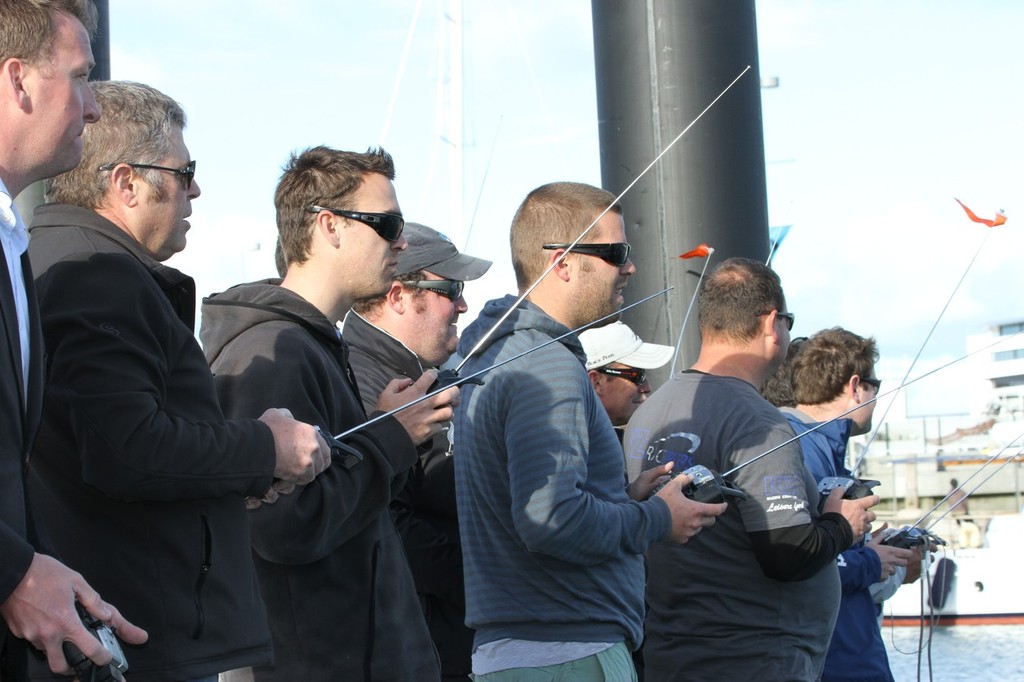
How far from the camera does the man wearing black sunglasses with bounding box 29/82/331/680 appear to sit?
7.64 feet

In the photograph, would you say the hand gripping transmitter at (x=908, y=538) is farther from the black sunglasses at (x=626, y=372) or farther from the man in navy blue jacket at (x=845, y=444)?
the black sunglasses at (x=626, y=372)

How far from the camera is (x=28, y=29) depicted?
7.36 ft

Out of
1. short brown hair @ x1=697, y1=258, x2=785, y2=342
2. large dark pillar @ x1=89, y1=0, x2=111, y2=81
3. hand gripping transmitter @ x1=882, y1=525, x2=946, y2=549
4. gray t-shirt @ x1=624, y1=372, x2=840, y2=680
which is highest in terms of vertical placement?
large dark pillar @ x1=89, y1=0, x2=111, y2=81

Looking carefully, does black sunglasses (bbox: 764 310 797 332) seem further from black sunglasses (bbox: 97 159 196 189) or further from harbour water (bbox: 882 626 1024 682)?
harbour water (bbox: 882 626 1024 682)

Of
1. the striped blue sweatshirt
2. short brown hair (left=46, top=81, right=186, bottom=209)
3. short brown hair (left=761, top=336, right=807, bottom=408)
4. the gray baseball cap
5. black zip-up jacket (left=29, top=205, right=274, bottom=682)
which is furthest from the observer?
short brown hair (left=761, top=336, right=807, bottom=408)

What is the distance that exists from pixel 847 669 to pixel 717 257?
1.57 metres

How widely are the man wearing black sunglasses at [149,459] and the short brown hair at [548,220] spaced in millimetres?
1313

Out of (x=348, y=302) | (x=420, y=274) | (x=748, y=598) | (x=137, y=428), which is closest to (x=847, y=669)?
(x=748, y=598)

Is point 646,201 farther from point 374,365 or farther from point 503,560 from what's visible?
point 503,560

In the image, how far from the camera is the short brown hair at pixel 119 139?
2.70 m

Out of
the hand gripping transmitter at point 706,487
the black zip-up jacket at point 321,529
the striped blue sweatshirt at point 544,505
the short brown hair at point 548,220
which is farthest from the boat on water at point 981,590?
the black zip-up jacket at point 321,529

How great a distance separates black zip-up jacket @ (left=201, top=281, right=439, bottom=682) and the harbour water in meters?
17.3

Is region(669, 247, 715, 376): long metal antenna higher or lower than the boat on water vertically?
higher

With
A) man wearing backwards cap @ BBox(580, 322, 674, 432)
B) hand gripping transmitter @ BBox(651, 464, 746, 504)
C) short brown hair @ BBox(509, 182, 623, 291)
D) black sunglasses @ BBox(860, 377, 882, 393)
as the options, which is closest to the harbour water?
black sunglasses @ BBox(860, 377, 882, 393)
